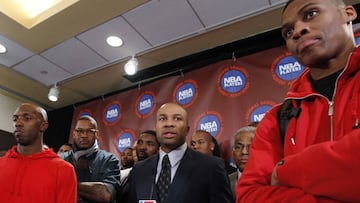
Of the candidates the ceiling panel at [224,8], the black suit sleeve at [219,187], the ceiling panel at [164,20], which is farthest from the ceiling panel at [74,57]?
the black suit sleeve at [219,187]

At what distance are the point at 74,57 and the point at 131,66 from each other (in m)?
0.78

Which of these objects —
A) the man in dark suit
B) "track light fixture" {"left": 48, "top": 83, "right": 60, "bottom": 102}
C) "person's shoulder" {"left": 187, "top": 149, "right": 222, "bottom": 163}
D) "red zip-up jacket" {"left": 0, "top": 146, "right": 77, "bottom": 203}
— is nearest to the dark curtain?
"track light fixture" {"left": 48, "top": 83, "right": 60, "bottom": 102}

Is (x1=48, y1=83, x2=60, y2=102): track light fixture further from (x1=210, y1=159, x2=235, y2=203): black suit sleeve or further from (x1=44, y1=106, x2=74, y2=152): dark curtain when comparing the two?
(x1=210, y1=159, x2=235, y2=203): black suit sleeve

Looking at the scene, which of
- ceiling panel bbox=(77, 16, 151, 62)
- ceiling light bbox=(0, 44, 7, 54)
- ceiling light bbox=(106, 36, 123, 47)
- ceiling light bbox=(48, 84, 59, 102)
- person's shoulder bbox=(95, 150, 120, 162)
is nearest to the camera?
person's shoulder bbox=(95, 150, 120, 162)

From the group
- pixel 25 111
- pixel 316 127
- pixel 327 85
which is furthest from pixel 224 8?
pixel 316 127

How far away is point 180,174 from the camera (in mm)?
2010

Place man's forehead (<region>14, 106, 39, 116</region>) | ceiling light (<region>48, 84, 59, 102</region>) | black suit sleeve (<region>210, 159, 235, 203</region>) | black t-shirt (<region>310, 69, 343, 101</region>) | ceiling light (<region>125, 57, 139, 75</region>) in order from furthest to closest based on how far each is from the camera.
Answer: ceiling light (<region>48, 84, 59, 102</region>), ceiling light (<region>125, 57, 139, 75</region>), man's forehead (<region>14, 106, 39, 116</region>), black suit sleeve (<region>210, 159, 235, 203</region>), black t-shirt (<region>310, 69, 343, 101</region>)

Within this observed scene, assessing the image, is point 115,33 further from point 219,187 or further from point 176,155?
point 219,187

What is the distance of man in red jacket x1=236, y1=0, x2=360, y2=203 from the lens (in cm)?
73

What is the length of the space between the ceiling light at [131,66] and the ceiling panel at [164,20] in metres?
0.34

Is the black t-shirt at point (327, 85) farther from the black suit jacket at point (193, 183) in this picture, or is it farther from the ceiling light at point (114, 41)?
the ceiling light at point (114, 41)

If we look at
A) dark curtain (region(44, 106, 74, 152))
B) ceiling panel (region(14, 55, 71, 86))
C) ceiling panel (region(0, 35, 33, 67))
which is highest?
ceiling panel (region(0, 35, 33, 67))

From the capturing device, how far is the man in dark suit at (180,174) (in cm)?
193

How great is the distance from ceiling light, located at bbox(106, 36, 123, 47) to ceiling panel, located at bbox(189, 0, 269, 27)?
969mm
